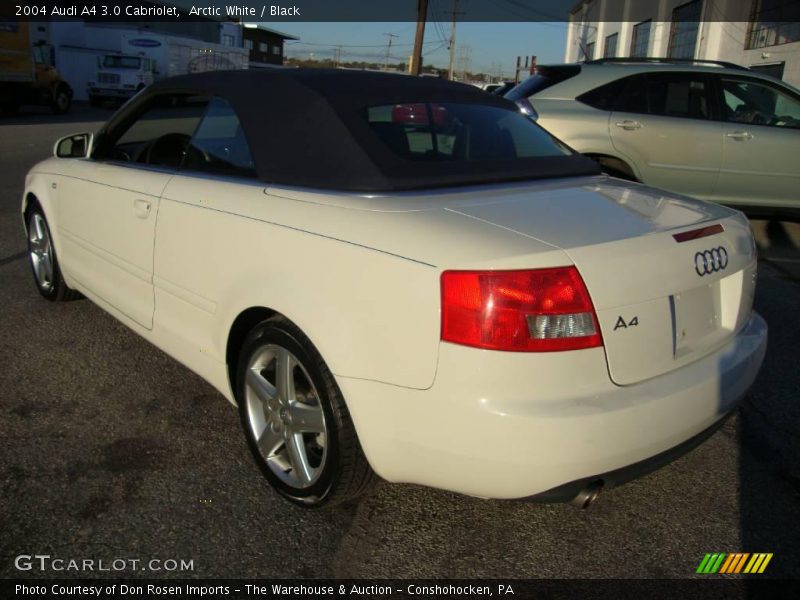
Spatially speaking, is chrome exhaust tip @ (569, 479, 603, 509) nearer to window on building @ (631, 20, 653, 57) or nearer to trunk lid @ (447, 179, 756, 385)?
trunk lid @ (447, 179, 756, 385)

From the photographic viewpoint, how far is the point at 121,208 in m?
3.33

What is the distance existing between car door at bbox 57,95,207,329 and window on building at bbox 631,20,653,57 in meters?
27.6

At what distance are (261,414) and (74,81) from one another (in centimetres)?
4494

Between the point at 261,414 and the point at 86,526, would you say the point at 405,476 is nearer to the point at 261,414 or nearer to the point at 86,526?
the point at 261,414

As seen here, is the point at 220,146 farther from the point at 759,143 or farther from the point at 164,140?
the point at 759,143

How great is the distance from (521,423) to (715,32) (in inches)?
887

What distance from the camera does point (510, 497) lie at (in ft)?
6.73

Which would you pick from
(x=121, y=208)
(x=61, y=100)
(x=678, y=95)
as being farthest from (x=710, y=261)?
(x=61, y=100)

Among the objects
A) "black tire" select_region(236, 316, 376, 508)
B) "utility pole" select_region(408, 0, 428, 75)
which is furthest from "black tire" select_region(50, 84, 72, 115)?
"black tire" select_region(236, 316, 376, 508)

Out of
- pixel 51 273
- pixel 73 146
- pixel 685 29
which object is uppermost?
pixel 685 29

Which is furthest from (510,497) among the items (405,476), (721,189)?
(721,189)

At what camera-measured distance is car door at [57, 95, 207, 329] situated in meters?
3.18

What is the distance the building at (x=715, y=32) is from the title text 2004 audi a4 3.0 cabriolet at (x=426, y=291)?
8.85 meters

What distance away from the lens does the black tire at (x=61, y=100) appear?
24484 millimetres
